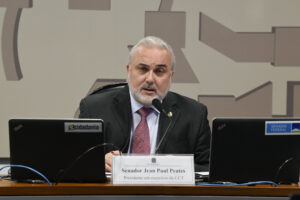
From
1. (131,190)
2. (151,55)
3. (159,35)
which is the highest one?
(159,35)

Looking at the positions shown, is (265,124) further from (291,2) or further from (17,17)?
(17,17)

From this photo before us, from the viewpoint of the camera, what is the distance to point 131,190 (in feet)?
5.70

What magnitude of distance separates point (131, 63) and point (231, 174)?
3.68ft

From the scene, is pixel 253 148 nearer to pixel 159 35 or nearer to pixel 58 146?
pixel 58 146

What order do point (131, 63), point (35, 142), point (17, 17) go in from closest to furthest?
1. point (35, 142)
2. point (131, 63)
3. point (17, 17)

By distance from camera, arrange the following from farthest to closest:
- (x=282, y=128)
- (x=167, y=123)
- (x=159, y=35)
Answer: (x=159, y=35) → (x=167, y=123) → (x=282, y=128)

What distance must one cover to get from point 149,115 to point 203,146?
15.1 inches

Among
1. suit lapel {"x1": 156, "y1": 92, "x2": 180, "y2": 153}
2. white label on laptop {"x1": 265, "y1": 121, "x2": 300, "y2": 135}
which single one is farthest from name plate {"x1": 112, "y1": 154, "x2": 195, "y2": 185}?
suit lapel {"x1": 156, "y1": 92, "x2": 180, "y2": 153}

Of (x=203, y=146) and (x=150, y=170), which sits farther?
(x=203, y=146)

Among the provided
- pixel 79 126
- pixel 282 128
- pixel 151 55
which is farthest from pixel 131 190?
pixel 151 55

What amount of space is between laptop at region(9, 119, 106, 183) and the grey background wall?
1.69 m

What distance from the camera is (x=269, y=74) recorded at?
3586mm

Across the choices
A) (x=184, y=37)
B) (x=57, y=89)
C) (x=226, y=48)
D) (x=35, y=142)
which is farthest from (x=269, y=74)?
(x=35, y=142)

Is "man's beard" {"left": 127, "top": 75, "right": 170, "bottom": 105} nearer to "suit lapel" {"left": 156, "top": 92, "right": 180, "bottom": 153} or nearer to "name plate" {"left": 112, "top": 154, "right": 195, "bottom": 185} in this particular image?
"suit lapel" {"left": 156, "top": 92, "right": 180, "bottom": 153}
